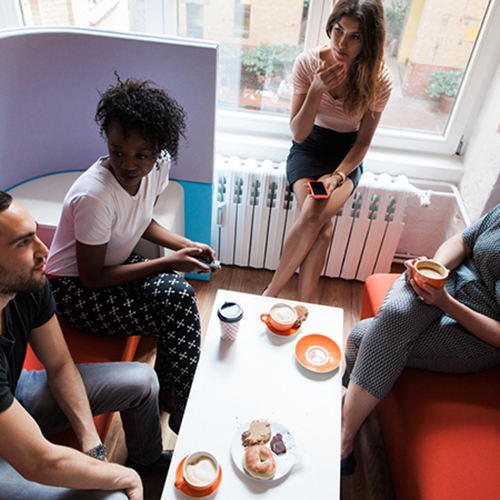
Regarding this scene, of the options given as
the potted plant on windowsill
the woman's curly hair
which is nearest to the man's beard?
the woman's curly hair

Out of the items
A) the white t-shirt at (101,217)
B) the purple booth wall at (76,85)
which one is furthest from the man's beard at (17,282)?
the purple booth wall at (76,85)

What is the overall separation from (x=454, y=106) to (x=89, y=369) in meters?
2.18

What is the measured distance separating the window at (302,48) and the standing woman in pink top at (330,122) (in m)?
0.36

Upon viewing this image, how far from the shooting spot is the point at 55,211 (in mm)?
1790

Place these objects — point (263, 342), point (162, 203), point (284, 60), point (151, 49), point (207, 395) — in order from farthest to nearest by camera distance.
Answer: point (284, 60), point (162, 203), point (151, 49), point (263, 342), point (207, 395)

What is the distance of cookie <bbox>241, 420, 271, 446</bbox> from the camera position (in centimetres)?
106

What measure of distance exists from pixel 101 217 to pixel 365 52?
1.24 m

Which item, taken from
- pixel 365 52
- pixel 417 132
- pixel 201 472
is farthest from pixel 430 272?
pixel 417 132

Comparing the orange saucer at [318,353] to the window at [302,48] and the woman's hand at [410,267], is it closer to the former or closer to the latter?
the woman's hand at [410,267]

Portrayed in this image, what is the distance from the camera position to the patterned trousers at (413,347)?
1360mm

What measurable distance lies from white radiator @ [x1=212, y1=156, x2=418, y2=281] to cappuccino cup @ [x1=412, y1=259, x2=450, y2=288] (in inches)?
32.2

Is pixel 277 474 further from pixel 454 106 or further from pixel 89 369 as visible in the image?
pixel 454 106

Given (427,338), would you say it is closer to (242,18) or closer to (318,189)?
(318,189)

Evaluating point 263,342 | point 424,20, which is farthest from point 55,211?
point 424,20
